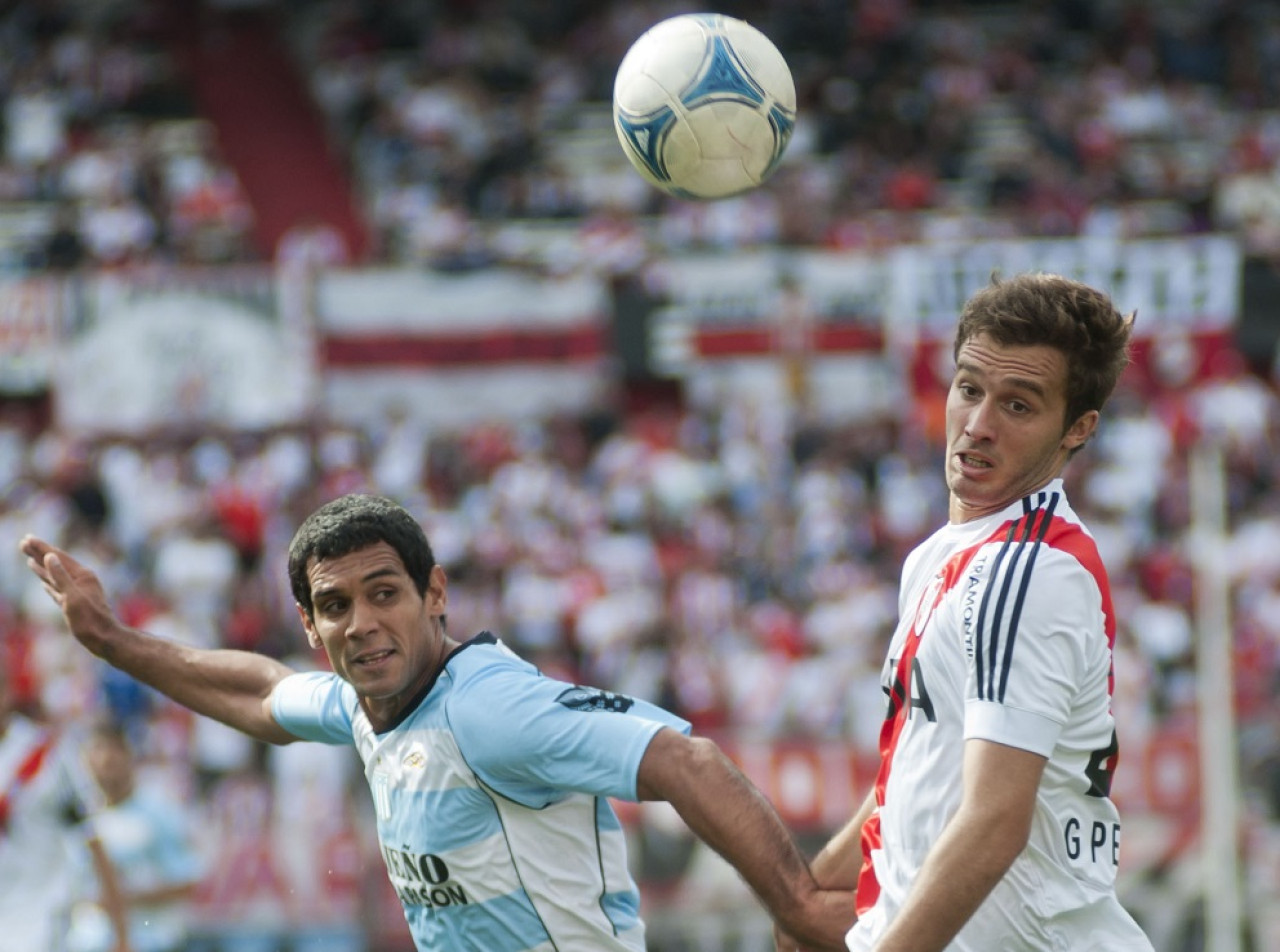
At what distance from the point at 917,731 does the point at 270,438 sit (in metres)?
15.2

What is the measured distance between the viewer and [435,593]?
4363mm

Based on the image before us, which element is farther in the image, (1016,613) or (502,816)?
(502,816)

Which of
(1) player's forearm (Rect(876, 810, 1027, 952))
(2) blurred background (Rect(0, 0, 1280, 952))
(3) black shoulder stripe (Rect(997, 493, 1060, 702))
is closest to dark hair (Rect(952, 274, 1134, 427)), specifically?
(3) black shoulder stripe (Rect(997, 493, 1060, 702))

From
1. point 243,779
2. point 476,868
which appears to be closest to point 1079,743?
point 476,868

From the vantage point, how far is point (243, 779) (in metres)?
12.6

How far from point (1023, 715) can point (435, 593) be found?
1.54 meters

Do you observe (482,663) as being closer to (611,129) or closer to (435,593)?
(435,593)

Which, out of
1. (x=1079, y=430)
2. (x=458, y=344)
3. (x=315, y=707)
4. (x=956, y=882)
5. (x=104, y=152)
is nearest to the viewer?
(x=956, y=882)

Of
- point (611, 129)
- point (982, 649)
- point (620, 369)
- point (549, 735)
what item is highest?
point (611, 129)

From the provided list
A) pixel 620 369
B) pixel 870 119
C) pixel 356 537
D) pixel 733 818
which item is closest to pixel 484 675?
pixel 356 537

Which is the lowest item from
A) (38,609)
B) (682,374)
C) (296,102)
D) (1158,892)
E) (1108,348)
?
(1158,892)

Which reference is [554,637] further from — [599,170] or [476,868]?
[476,868]

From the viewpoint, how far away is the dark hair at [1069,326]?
3.64m

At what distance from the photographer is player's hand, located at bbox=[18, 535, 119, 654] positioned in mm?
4918
